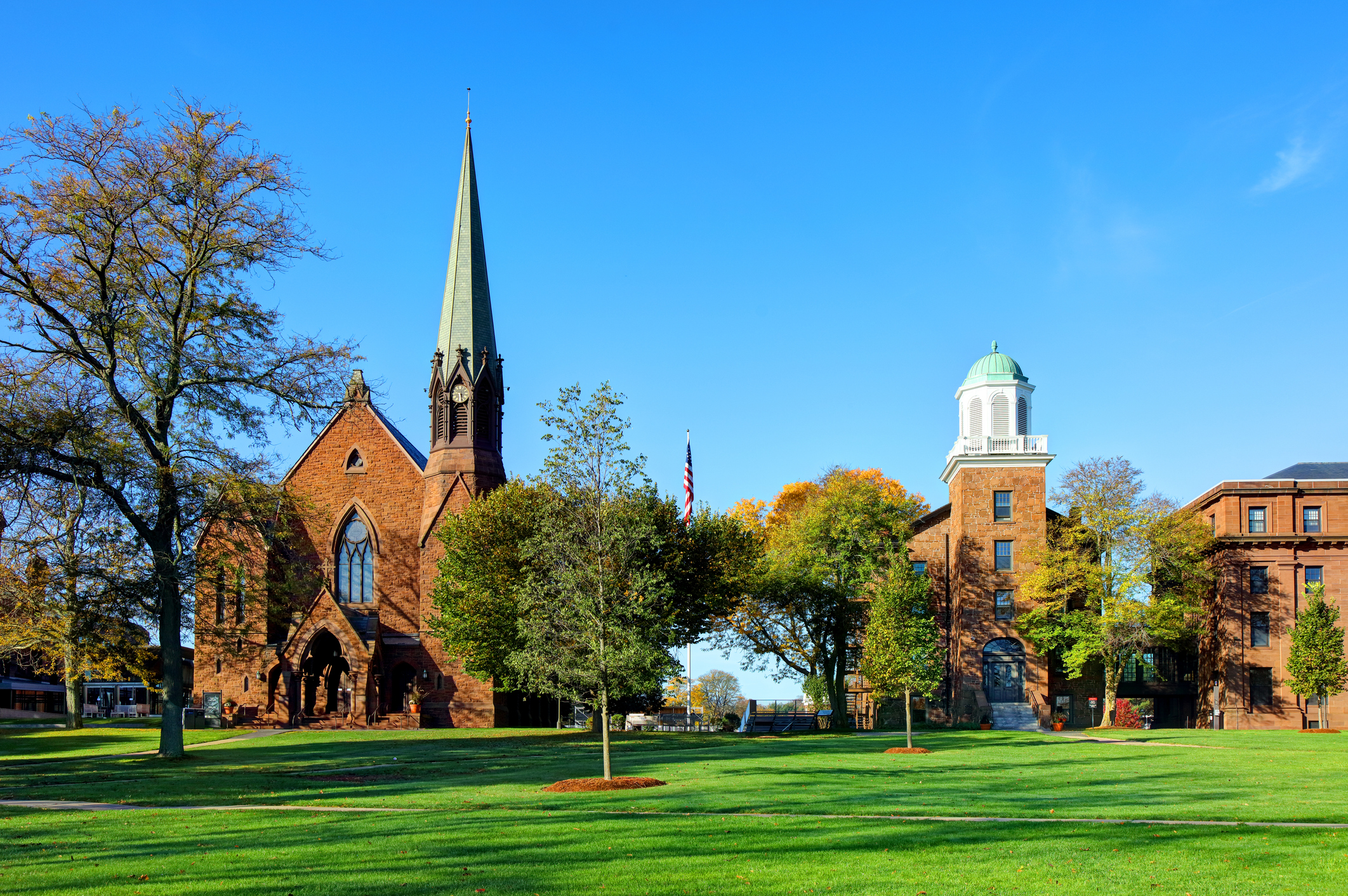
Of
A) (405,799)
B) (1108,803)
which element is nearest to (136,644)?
(405,799)

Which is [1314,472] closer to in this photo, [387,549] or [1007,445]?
[1007,445]

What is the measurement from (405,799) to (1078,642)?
4116cm

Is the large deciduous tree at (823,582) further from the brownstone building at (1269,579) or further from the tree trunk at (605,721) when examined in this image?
the tree trunk at (605,721)

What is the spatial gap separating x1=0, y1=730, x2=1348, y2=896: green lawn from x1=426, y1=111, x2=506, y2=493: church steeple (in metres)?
27.0

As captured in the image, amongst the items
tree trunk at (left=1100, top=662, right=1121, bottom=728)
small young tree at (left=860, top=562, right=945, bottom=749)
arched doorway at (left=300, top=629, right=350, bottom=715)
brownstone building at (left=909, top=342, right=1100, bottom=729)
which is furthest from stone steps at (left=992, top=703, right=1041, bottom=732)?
arched doorway at (left=300, top=629, right=350, bottom=715)

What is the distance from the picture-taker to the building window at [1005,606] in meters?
56.5

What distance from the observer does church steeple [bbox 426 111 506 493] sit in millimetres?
56938

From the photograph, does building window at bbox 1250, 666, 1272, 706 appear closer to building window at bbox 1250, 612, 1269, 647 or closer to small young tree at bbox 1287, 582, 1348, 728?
building window at bbox 1250, 612, 1269, 647

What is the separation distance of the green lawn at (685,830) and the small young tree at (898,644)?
729 cm

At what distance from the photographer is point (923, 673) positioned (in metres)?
38.7

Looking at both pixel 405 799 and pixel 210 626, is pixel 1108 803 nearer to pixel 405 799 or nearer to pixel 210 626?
pixel 405 799

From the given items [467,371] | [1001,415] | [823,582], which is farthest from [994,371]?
[467,371]

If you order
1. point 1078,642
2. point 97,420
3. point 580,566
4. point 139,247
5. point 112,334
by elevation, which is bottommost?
point 1078,642

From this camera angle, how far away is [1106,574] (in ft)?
177
